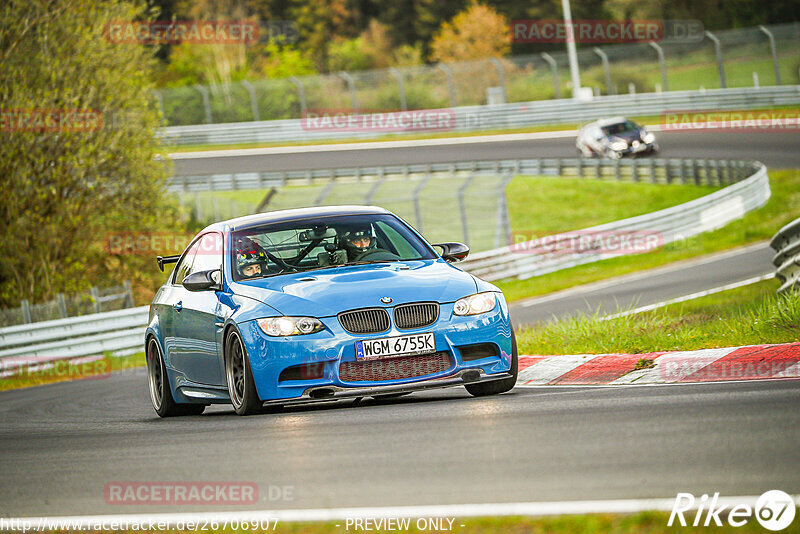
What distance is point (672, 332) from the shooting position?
1114cm

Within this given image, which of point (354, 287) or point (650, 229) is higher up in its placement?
point (354, 287)

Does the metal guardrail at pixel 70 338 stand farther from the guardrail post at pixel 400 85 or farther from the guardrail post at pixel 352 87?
the guardrail post at pixel 400 85

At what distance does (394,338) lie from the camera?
8.51 meters

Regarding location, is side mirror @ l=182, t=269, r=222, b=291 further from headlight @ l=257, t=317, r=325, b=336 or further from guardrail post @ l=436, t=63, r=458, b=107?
guardrail post @ l=436, t=63, r=458, b=107

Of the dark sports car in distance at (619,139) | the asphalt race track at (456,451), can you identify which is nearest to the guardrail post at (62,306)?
the asphalt race track at (456,451)

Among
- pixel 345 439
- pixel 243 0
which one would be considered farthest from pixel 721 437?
pixel 243 0

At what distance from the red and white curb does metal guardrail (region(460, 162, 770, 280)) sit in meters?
16.3

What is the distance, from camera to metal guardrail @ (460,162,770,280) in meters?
27.9

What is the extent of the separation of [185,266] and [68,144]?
1559 centimetres

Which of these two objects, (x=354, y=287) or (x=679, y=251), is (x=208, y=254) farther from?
(x=679, y=251)

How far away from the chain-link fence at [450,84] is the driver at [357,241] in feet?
139

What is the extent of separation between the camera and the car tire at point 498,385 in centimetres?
905

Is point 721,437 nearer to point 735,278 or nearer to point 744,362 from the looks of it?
point 744,362

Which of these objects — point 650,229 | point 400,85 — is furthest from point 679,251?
point 400,85
